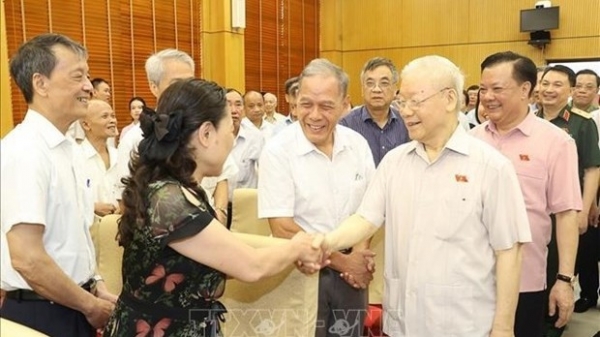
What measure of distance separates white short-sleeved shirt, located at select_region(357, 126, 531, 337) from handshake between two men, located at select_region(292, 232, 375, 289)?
0.28m

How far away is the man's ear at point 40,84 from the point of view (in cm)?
179

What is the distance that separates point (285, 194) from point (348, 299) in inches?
19.6

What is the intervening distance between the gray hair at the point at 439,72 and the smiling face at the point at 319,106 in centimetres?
47

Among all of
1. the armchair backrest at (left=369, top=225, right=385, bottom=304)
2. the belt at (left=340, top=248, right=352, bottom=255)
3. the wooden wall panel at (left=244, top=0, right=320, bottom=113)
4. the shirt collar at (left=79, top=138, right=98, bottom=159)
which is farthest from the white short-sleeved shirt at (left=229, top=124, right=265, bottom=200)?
the wooden wall panel at (left=244, top=0, right=320, bottom=113)

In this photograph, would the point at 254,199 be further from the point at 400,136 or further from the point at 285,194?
the point at 400,136

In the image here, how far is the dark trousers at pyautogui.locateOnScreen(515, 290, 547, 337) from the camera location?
230 centimetres

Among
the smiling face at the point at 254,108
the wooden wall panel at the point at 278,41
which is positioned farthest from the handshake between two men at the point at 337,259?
the wooden wall panel at the point at 278,41

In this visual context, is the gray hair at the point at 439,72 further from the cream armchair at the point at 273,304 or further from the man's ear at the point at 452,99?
the cream armchair at the point at 273,304

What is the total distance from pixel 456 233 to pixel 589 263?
3240mm

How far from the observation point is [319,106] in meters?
2.29

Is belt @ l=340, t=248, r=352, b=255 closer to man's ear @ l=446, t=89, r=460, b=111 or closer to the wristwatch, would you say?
man's ear @ l=446, t=89, r=460, b=111

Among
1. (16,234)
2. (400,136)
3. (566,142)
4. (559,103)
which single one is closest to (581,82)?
(559,103)

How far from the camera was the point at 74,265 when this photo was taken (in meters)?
1.83

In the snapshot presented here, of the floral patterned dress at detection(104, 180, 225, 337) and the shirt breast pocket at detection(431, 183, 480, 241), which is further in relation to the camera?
the shirt breast pocket at detection(431, 183, 480, 241)
